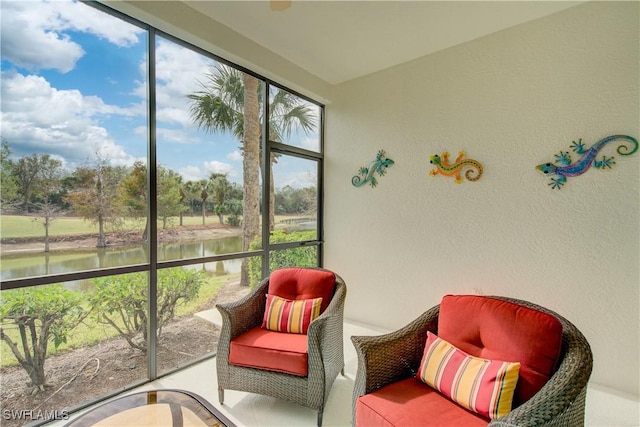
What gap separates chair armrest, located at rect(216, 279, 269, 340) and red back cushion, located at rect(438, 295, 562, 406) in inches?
50.6

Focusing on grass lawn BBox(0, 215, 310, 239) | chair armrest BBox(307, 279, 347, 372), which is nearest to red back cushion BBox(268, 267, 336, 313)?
chair armrest BBox(307, 279, 347, 372)

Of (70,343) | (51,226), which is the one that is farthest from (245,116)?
(70,343)

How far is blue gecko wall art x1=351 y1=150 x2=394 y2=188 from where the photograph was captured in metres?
3.23

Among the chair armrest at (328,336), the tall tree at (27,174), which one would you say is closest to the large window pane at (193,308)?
the tall tree at (27,174)

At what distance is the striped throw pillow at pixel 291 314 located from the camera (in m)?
2.05

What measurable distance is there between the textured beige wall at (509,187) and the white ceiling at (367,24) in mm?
171

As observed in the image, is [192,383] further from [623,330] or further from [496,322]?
[623,330]

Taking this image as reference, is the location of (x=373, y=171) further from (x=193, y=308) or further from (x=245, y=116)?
(x=193, y=308)

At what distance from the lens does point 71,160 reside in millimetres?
1813

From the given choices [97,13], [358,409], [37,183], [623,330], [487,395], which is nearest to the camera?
[487,395]

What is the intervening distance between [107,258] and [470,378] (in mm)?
2271

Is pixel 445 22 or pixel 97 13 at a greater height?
pixel 445 22

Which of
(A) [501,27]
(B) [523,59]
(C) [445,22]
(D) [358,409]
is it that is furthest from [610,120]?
(D) [358,409]

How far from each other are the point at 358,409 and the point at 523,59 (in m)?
2.92
